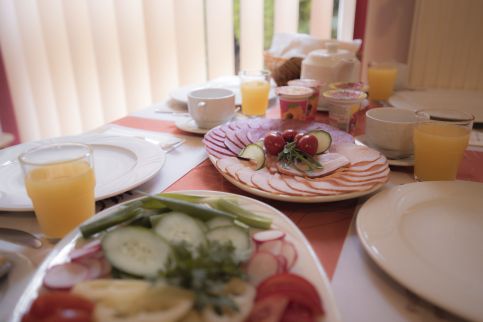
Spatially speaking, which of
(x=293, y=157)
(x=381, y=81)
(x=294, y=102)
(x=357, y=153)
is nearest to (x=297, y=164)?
(x=293, y=157)

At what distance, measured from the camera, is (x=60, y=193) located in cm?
69

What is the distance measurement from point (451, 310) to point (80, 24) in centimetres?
230

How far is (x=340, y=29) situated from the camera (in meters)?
2.30

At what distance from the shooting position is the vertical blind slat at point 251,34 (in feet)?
7.58

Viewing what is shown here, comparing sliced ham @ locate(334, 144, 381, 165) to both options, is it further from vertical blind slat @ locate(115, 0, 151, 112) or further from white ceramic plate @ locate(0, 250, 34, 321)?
vertical blind slat @ locate(115, 0, 151, 112)

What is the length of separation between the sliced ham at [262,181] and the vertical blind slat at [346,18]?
167 cm

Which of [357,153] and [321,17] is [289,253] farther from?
[321,17]

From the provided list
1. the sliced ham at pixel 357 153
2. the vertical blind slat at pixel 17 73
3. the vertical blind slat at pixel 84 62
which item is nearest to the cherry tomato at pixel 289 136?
the sliced ham at pixel 357 153

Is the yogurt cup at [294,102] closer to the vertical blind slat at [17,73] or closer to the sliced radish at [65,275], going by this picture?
the sliced radish at [65,275]

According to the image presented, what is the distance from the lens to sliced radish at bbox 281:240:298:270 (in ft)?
1.71

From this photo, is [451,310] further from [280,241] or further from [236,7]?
[236,7]

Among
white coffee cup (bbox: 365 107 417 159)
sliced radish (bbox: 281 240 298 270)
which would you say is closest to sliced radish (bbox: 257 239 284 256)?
sliced radish (bbox: 281 240 298 270)

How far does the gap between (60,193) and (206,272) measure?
376mm

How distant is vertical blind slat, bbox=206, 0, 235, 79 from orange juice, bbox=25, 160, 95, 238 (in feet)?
6.20
